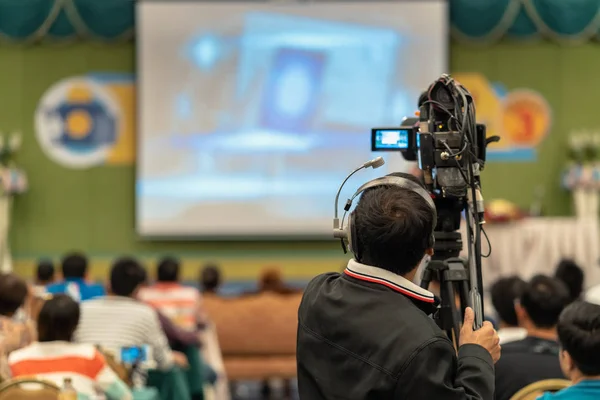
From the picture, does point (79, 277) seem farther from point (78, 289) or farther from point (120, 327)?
point (120, 327)

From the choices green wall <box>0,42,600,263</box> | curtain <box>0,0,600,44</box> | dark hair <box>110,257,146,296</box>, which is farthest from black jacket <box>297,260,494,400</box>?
curtain <box>0,0,600,44</box>

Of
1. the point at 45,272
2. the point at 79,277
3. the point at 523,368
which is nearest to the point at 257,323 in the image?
the point at 79,277

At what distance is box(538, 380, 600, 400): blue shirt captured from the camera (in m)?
2.26

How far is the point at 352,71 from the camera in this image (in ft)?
28.4

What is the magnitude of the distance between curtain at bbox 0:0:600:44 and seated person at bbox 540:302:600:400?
6.65 meters

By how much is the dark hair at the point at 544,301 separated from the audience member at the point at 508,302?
1.36ft

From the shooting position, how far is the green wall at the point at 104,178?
8750mm

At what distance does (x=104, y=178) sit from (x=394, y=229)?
24.0 ft

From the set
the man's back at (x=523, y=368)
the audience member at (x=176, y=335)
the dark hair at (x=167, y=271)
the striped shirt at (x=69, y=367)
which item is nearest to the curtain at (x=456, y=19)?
the dark hair at (x=167, y=271)

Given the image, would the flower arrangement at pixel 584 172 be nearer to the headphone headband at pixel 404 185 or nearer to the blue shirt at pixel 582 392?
the blue shirt at pixel 582 392

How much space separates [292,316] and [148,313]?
207 cm

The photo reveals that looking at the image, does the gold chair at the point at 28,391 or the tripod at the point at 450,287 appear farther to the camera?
the gold chair at the point at 28,391

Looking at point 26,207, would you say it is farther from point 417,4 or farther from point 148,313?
point 148,313

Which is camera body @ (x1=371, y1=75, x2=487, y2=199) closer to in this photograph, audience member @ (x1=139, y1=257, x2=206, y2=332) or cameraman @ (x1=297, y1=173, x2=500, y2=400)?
cameraman @ (x1=297, y1=173, x2=500, y2=400)
